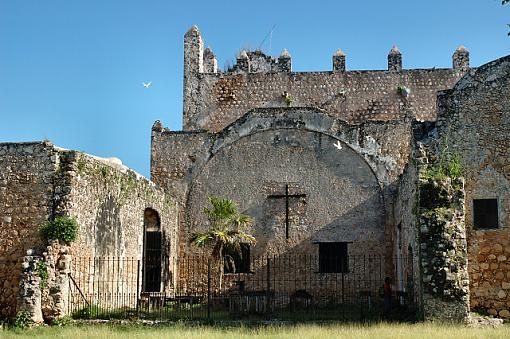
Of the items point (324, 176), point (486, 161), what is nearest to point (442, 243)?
point (486, 161)

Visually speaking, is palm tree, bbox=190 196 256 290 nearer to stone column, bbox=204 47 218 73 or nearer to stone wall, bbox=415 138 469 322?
stone wall, bbox=415 138 469 322

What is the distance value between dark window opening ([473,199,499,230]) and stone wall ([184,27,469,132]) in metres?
10.6

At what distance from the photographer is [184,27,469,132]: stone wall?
2809cm

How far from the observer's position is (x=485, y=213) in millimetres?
17719

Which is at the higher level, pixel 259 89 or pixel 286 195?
pixel 259 89

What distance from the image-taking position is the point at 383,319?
16.7 m

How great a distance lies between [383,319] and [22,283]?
28.8 ft

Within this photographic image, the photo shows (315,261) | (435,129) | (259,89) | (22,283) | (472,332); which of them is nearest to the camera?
(472,332)

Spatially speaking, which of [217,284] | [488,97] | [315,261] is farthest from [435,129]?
[217,284]

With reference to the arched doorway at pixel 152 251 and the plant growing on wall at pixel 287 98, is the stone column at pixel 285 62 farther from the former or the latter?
the arched doorway at pixel 152 251

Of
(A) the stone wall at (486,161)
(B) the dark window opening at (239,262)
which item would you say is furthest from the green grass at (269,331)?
(B) the dark window opening at (239,262)

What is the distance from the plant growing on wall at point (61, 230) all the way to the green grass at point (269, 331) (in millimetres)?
2189

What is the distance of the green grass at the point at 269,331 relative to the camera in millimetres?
13398

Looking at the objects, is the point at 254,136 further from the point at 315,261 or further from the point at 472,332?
the point at 472,332
